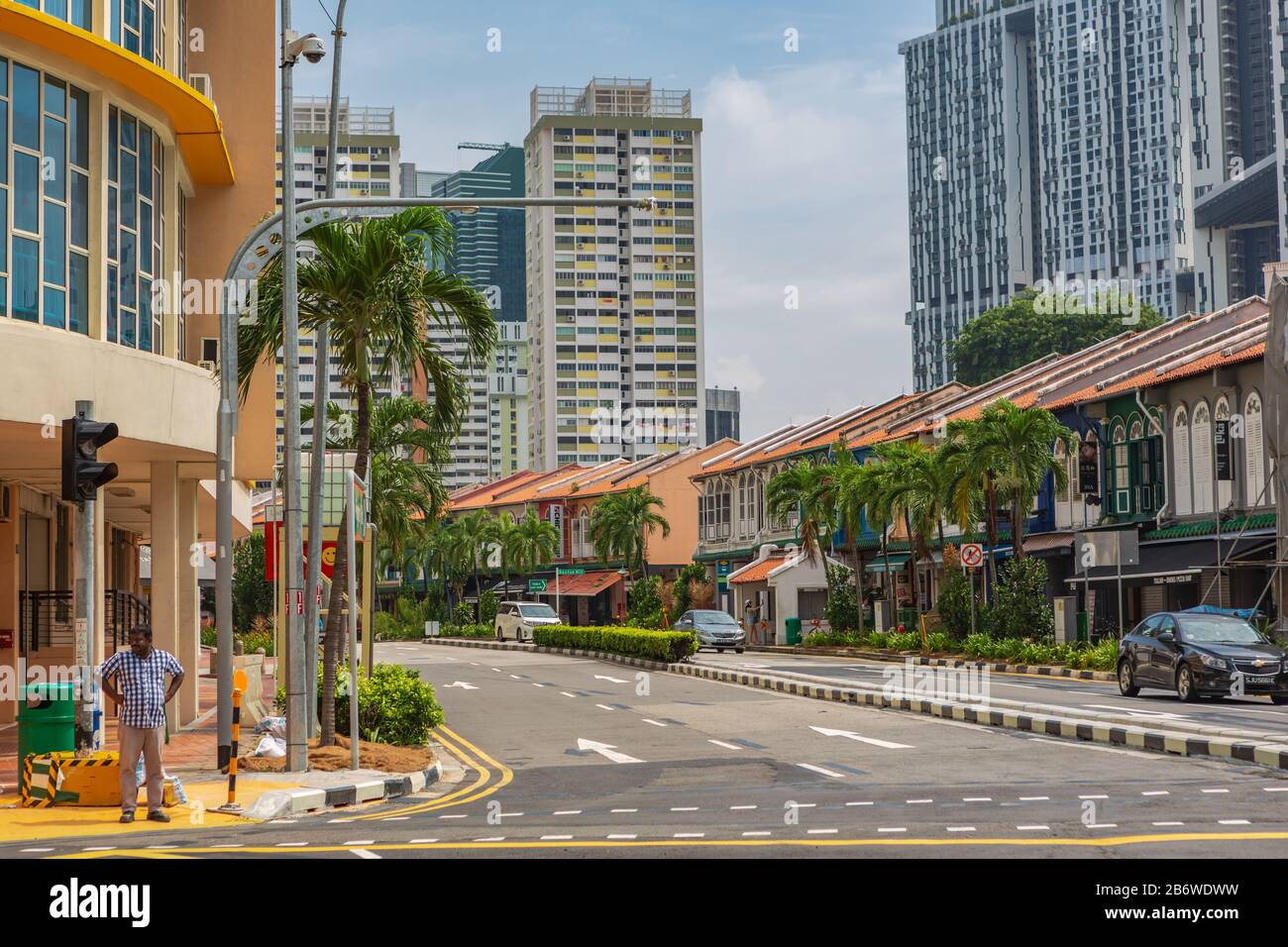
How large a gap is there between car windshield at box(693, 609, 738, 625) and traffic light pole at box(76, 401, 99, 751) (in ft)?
136

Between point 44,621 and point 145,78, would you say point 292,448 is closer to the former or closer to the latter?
point 145,78

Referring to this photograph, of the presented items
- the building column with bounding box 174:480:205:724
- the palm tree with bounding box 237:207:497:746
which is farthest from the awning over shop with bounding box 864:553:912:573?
the palm tree with bounding box 237:207:497:746

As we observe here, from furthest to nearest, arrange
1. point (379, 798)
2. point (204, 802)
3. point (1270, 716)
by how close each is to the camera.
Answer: point (1270, 716) → point (379, 798) → point (204, 802)

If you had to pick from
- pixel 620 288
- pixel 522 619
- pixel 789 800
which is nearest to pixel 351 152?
pixel 620 288

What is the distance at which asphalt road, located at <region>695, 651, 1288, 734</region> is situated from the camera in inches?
861

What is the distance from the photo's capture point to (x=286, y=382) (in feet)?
57.6

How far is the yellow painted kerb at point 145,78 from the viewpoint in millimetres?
18797

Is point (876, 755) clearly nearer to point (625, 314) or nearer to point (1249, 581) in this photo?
point (1249, 581)

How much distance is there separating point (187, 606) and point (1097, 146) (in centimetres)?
17530

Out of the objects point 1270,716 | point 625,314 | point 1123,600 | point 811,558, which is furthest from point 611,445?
point 1270,716

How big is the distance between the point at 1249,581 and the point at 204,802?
A: 32.1 m

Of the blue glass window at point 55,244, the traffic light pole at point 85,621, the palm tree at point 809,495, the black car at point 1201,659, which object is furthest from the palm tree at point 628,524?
the traffic light pole at point 85,621

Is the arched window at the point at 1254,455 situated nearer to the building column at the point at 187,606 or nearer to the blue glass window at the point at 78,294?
the building column at the point at 187,606

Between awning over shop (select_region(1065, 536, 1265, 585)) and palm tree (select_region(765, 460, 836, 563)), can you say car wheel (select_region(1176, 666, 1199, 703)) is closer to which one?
awning over shop (select_region(1065, 536, 1265, 585))
